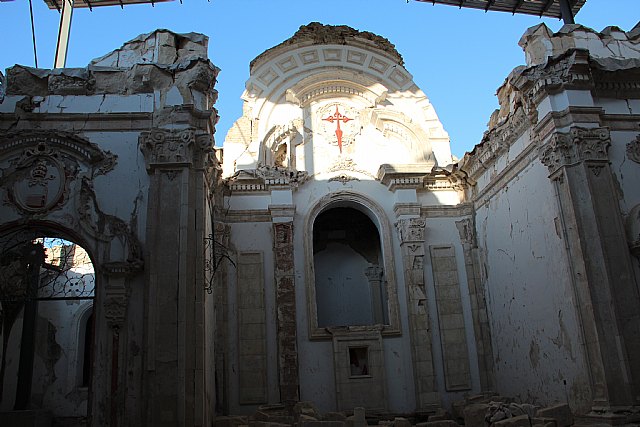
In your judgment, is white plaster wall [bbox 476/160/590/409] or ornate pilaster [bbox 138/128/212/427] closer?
ornate pilaster [bbox 138/128/212/427]

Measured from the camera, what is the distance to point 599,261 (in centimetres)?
937

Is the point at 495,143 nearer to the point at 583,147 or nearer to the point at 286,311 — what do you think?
the point at 583,147

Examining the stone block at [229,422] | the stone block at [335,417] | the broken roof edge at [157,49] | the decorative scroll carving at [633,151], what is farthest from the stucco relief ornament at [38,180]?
the decorative scroll carving at [633,151]

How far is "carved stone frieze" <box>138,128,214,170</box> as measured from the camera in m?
9.41

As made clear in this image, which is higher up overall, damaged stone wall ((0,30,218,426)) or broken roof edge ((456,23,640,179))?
broken roof edge ((456,23,640,179))

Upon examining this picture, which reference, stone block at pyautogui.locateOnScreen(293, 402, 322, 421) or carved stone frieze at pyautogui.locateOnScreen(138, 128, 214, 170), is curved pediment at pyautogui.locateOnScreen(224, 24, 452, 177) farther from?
stone block at pyautogui.locateOnScreen(293, 402, 322, 421)

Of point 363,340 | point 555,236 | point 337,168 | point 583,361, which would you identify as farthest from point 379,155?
point 583,361

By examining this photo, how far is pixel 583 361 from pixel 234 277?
24.7ft

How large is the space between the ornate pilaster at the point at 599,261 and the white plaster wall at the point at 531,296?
1.06ft

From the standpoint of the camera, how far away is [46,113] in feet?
31.8

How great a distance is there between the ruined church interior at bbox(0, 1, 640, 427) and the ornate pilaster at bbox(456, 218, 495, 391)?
2.2 inches

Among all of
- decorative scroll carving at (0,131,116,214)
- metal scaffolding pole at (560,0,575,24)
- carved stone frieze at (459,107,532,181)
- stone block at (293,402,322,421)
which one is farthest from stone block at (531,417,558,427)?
metal scaffolding pole at (560,0,575,24)

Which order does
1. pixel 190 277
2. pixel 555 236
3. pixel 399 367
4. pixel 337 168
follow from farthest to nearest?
pixel 337 168
pixel 399 367
pixel 555 236
pixel 190 277

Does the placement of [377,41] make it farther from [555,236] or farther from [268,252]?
[555,236]
